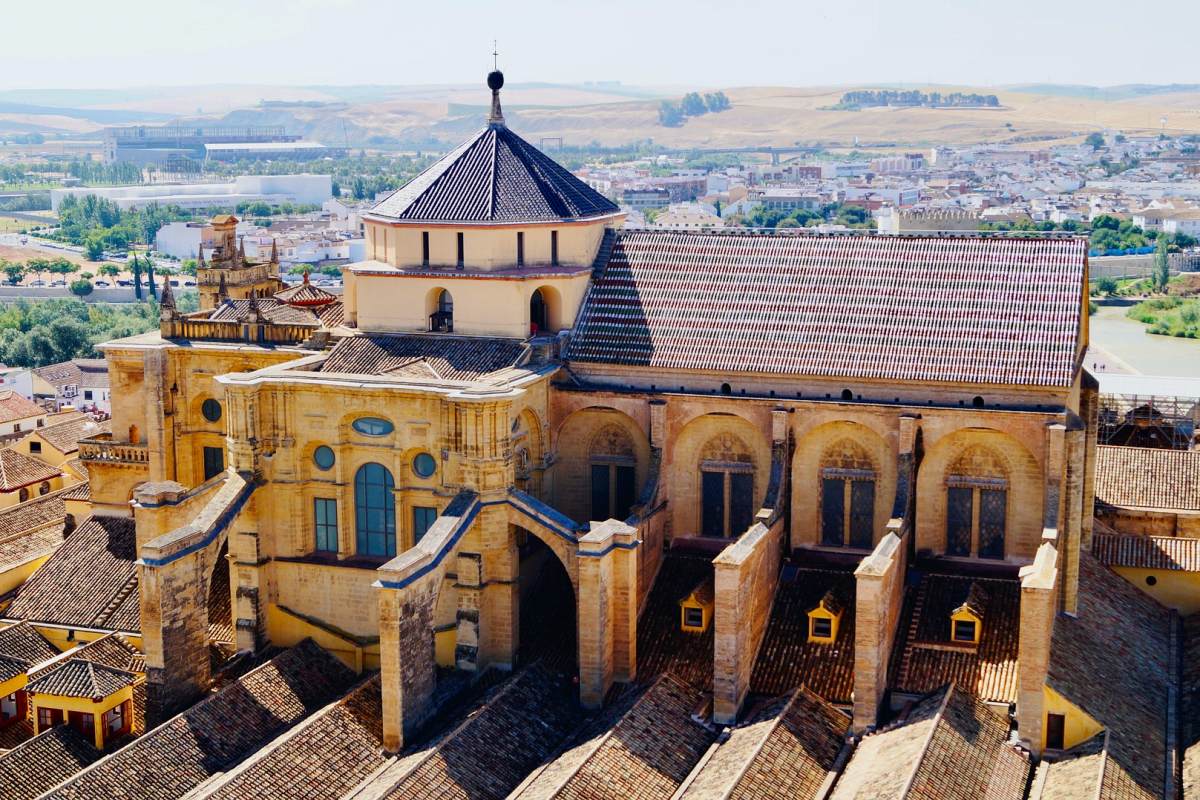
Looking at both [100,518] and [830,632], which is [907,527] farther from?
[100,518]

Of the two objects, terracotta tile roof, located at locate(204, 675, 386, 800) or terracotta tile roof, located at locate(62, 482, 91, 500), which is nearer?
terracotta tile roof, located at locate(204, 675, 386, 800)

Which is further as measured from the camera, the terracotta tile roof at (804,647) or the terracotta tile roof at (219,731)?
the terracotta tile roof at (804,647)

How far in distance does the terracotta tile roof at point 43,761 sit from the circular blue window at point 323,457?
358 inches

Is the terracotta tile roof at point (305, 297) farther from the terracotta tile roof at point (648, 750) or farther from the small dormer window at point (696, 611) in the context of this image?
the terracotta tile roof at point (648, 750)

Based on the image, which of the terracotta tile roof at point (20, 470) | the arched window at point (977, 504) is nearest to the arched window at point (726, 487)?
the arched window at point (977, 504)

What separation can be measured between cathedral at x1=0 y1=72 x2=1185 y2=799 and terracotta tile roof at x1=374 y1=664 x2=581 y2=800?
10 centimetres

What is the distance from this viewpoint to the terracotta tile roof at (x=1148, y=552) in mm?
45594

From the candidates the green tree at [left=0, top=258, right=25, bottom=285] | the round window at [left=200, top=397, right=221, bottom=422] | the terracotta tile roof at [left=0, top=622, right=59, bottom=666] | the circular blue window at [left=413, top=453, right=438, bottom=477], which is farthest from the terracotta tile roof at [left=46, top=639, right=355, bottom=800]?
the green tree at [left=0, top=258, right=25, bottom=285]

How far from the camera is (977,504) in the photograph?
41.3m

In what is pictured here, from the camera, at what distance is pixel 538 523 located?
39.6 meters

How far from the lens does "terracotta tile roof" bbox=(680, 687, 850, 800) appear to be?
108 feet

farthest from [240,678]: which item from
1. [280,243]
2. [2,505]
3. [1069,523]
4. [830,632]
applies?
[280,243]

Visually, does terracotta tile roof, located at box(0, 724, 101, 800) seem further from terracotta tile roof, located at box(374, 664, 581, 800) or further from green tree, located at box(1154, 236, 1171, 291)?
green tree, located at box(1154, 236, 1171, 291)

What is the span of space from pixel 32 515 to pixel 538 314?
2160 centimetres
